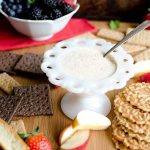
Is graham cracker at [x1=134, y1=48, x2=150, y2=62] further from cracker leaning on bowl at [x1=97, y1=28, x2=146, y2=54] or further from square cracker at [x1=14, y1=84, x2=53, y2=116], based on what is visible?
square cracker at [x1=14, y1=84, x2=53, y2=116]

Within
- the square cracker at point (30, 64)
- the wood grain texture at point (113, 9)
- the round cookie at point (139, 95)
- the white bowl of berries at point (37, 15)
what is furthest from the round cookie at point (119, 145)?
the wood grain texture at point (113, 9)

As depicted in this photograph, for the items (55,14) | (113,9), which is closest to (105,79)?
(55,14)

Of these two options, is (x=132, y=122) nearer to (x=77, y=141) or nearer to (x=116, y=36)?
(x=77, y=141)

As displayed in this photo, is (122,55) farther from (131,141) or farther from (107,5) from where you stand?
(107,5)

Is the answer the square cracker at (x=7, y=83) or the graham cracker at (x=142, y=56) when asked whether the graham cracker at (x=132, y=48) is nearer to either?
the graham cracker at (x=142, y=56)

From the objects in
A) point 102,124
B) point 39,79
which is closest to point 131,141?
point 102,124

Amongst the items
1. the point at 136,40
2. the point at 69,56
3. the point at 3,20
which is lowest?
the point at 136,40

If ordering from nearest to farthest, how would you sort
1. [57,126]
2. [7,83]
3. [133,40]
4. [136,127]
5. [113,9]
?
[136,127] → [57,126] → [7,83] → [133,40] → [113,9]
